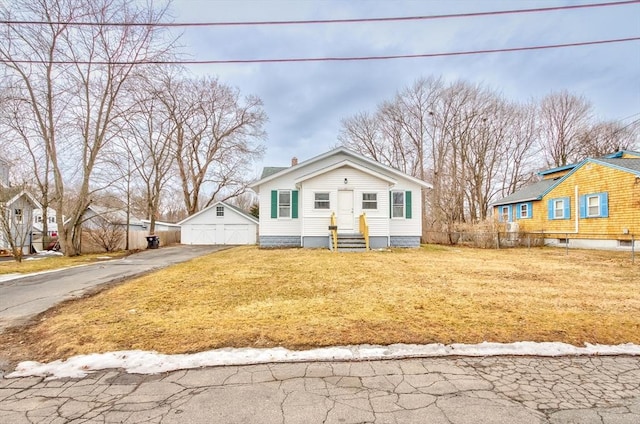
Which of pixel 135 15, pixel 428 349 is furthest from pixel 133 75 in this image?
pixel 428 349

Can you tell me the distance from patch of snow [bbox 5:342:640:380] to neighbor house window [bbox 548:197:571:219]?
18.0m

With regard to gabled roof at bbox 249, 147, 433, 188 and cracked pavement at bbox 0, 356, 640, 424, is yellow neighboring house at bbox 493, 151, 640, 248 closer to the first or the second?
gabled roof at bbox 249, 147, 433, 188

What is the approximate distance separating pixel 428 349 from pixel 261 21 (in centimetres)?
850

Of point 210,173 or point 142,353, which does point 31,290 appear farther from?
point 210,173

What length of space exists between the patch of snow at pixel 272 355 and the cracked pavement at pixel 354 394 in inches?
4.7

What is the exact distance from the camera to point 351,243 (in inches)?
598

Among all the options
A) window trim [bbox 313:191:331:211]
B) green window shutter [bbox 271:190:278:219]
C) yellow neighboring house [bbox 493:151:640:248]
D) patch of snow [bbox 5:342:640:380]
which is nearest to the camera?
patch of snow [bbox 5:342:640:380]

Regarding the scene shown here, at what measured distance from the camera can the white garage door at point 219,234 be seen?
2878cm

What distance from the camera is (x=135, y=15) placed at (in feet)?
51.0

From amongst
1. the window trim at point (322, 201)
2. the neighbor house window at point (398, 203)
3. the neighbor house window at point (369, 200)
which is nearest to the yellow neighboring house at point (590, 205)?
the neighbor house window at point (398, 203)

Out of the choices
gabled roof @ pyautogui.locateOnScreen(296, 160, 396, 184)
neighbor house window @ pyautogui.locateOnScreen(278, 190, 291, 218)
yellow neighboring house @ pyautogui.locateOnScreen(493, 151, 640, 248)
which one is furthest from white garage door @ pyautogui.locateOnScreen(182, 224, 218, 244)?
yellow neighboring house @ pyautogui.locateOnScreen(493, 151, 640, 248)

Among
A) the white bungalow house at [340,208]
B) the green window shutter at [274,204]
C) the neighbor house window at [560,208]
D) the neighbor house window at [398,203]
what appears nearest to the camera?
the white bungalow house at [340,208]

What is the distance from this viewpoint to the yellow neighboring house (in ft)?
50.1

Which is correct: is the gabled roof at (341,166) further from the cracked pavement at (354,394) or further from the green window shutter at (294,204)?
the cracked pavement at (354,394)
